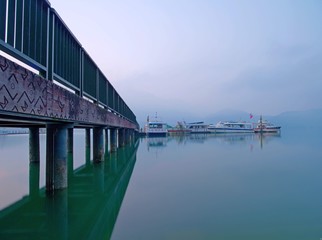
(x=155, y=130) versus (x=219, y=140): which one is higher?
(x=155, y=130)

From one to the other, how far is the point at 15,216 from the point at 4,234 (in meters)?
1.28

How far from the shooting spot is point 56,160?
318 inches

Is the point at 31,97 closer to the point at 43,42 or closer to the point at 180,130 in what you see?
the point at 43,42

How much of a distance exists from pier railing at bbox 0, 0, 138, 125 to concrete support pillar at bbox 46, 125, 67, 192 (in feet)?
6.32

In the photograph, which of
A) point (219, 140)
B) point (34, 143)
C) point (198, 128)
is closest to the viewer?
point (34, 143)

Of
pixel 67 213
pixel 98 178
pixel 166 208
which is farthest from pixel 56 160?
pixel 166 208

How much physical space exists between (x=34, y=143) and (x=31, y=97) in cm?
1014

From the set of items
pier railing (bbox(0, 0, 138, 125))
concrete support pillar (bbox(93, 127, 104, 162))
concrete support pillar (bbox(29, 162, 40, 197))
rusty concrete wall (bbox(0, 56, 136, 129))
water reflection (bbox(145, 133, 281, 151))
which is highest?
pier railing (bbox(0, 0, 138, 125))

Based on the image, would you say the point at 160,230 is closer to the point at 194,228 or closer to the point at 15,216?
the point at 194,228

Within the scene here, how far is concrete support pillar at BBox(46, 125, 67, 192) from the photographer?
26.6 feet

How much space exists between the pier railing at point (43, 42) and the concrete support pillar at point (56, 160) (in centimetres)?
193

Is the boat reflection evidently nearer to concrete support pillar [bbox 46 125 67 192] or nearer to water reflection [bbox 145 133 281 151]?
water reflection [bbox 145 133 281 151]

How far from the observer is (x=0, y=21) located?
173 inches

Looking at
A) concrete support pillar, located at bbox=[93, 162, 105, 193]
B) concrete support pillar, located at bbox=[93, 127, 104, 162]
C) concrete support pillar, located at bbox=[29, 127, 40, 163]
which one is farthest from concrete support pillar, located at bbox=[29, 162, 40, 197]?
concrete support pillar, located at bbox=[93, 127, 104, 162]
